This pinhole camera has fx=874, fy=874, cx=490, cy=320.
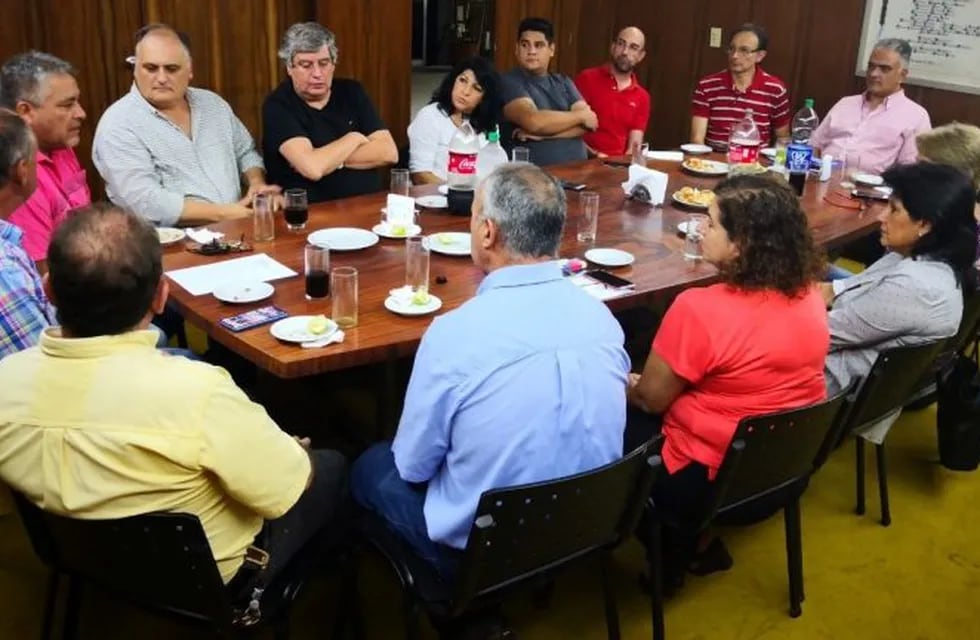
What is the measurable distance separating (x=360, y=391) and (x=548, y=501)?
1.96m

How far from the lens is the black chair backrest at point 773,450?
1.83 m

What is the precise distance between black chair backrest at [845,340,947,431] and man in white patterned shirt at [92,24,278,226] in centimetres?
208

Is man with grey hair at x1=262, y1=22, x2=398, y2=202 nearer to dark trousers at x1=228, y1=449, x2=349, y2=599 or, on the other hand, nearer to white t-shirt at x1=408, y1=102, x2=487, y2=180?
white t-shirt at x1=408, y1=102, x2=487, y2=180

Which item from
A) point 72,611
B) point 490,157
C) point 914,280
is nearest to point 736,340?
point 914,280

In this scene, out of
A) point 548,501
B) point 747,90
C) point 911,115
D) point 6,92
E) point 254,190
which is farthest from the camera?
point 747,90

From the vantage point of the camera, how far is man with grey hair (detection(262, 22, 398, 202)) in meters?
3.30

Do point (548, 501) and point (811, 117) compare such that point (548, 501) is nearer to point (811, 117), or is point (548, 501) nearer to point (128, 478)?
point (128, 478)

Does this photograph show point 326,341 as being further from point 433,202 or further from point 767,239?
point 433,202

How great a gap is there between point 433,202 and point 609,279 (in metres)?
0.86

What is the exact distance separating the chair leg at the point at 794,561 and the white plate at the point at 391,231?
1361 millimetres

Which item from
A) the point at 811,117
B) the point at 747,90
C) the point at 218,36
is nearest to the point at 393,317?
the point at 218,36

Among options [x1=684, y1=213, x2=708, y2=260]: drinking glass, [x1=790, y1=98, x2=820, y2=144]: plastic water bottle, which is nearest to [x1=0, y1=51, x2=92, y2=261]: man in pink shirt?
[x1=684, y1=213, x2=708, y2=260]: drinking glass

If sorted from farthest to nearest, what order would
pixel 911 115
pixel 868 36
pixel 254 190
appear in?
pixel 868 36 < pixel 911 115 < pixel 254 190

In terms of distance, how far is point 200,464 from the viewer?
1418mm
